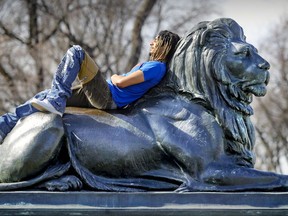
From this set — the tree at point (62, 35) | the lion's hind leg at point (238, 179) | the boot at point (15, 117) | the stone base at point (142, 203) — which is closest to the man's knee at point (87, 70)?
the boot at point (15, 117)

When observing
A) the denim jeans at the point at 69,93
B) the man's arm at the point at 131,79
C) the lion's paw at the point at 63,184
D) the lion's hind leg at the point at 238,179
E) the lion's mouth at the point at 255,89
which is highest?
the lion's mouth at the point at 255,89

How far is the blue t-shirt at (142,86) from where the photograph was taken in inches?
245

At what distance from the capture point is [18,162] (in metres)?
5.91

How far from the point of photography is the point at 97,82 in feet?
20.7

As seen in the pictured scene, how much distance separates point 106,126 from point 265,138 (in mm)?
20629

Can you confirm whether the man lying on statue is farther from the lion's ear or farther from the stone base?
the stone base

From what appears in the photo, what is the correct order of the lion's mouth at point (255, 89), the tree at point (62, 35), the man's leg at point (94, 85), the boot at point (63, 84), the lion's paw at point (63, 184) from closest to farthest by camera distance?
the lion's paw at point (63, 184), the boot at point (63, 84), the lion's mouth at point (255, 89), the man's leg at point (94, 85), the tree at point (62, 35)

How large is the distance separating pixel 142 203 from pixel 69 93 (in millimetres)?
1047

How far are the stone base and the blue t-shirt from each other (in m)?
0.94

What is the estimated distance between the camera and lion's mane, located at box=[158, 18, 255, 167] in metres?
6.10

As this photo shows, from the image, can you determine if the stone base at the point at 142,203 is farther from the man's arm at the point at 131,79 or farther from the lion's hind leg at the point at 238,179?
the man's arm at the point at 131,79

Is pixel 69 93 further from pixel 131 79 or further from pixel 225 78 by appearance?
pixel 225 78

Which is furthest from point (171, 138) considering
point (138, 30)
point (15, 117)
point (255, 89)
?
point (138, 30)

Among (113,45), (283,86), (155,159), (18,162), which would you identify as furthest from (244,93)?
(283,86)
